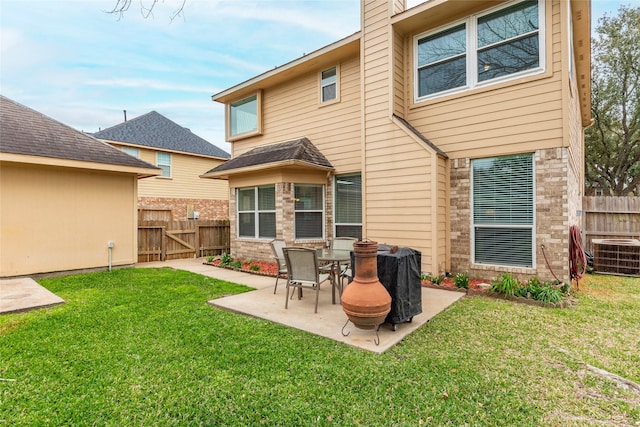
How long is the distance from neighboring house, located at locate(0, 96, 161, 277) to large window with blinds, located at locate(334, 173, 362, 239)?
5.23 m

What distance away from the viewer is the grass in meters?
2.45

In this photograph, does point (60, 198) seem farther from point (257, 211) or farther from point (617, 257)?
point (617, 257)

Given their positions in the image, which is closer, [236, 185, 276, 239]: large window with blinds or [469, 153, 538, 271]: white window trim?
[469, 153, 538, 271]: white window trim

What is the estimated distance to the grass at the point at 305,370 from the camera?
2453 mm

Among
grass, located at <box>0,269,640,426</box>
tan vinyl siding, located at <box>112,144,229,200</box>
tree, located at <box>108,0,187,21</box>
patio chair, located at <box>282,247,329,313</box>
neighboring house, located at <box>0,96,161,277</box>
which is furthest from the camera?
tan vinyl siding, located at <box>112,144,229,200</box>

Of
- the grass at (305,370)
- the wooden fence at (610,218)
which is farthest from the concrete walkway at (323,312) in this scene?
the wooden fence at (610,218)

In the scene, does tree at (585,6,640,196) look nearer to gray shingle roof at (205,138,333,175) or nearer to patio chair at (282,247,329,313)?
gray shingle roof at (205,138,333,175)

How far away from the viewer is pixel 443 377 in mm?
2951

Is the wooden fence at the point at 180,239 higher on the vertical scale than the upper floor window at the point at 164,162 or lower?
lower

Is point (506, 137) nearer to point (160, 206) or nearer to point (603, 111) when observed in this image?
point (603, 111)

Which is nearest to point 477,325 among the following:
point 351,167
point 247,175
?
point 351,167

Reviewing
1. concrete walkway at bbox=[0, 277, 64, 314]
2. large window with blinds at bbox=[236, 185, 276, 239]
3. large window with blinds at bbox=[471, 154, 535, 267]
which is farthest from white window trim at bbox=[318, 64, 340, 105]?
concrete walkway at bbox=[0, 277, 64, 314]

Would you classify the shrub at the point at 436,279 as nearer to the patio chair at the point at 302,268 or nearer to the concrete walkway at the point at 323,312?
the concrete walkway at the point at 323,312

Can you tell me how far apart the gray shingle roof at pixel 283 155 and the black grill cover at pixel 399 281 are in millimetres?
4637
